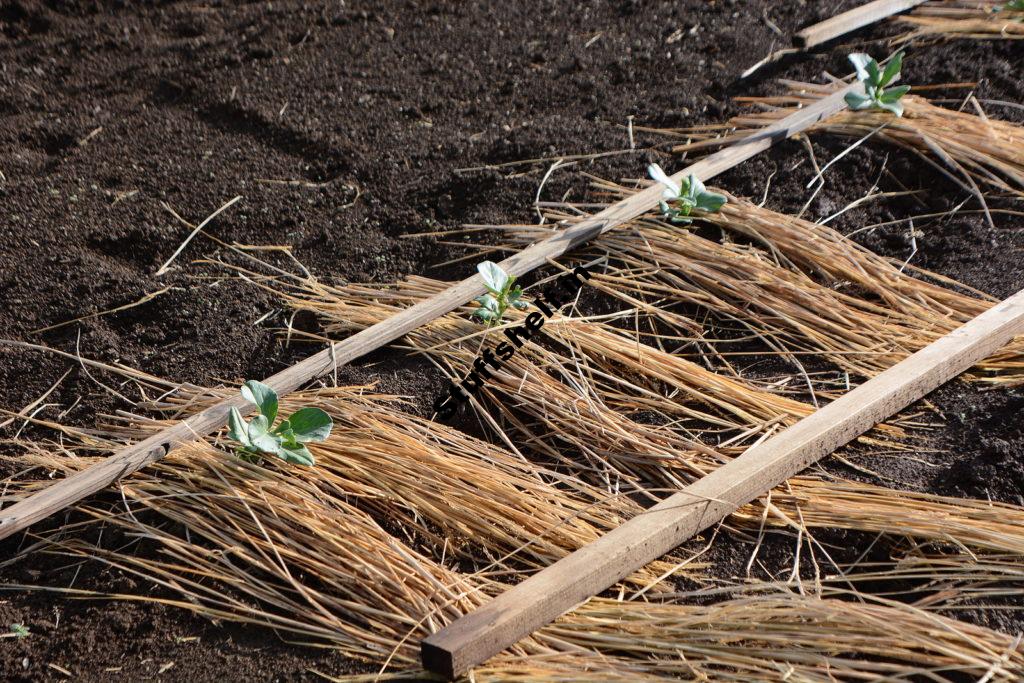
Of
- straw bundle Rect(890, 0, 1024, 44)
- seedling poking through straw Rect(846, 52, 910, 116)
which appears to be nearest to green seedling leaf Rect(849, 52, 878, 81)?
seedling poking through straw Rect(846, 52, 910, 116)

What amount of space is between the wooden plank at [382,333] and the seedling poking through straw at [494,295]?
9 centimetres

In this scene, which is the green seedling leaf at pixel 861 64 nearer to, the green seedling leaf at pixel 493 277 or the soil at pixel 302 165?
the soil at pixel 302 165

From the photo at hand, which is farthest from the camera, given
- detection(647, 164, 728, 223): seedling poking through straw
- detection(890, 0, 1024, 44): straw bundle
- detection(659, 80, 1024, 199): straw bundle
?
detection(890, 0, 1024, 44): straw bundle

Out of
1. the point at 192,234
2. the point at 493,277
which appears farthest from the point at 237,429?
the point at 192,234

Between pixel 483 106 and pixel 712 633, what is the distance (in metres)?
2.38

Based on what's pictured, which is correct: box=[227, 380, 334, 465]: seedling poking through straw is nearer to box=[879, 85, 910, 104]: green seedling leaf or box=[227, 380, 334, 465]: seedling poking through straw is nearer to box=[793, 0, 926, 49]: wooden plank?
box=[879, 85, 910, 104]: green seedling leaf

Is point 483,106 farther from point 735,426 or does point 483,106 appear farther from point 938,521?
point 938,521

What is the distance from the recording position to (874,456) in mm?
2436

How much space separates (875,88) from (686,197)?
2.91 ft

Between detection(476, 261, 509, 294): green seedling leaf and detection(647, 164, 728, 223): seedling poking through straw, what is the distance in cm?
62

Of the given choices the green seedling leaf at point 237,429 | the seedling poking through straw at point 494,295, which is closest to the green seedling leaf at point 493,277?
the seedling poking through straw at point 494,295

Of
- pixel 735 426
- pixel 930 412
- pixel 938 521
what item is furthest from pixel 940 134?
pixel 938 521

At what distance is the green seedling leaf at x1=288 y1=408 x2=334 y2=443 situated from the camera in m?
2.37

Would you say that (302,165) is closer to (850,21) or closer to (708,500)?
(708,500)
